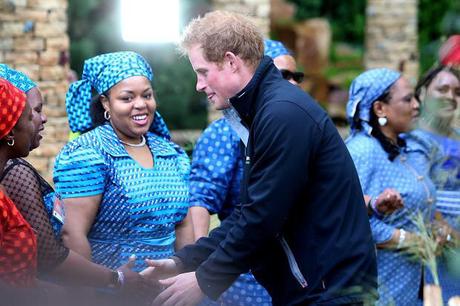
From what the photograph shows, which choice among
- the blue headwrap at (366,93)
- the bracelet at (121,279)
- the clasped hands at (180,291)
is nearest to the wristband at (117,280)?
the bracelet at (121,279)

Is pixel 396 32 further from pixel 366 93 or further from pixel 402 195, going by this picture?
pixel 402 195

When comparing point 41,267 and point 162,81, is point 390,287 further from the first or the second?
point 162,81

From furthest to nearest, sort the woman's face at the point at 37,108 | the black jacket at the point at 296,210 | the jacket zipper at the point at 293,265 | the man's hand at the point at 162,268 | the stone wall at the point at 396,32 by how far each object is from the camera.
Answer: the stone wall at the point at 396,32 < the woman's face at the point at 37,108 < the man's hand at the point at 162,268 < the jacket zipper at the point at 293,265 < the black jacket at the point at 296,210

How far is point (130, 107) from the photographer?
15.6 ft

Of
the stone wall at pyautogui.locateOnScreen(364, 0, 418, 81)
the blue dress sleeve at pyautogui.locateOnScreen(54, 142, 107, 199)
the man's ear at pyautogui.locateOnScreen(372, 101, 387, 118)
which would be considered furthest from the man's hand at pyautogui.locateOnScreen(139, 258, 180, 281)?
the stone wall at pyautogui.locateOnScreen(364, 0, 418, 81)

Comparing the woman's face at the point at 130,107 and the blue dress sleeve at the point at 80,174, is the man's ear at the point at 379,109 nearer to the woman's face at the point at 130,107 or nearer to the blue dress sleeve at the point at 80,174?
the woman's face at the point at 130,107

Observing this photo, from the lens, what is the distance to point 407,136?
613 centimetres

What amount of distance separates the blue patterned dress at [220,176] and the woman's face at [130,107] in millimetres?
381

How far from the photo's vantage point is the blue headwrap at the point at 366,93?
580 centimetres

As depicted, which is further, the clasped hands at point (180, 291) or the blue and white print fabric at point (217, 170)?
the blue and white print fabric at point (217, 170)

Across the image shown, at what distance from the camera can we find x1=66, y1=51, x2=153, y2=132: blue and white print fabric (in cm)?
480

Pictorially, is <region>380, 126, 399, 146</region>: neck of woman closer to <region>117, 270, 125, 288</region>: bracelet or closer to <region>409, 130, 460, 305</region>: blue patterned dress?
<region>409, 130, 460, 305</region>: blue patterned dress

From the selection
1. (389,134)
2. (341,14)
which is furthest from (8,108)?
(341,14)

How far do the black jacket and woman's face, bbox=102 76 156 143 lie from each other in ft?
3.46
